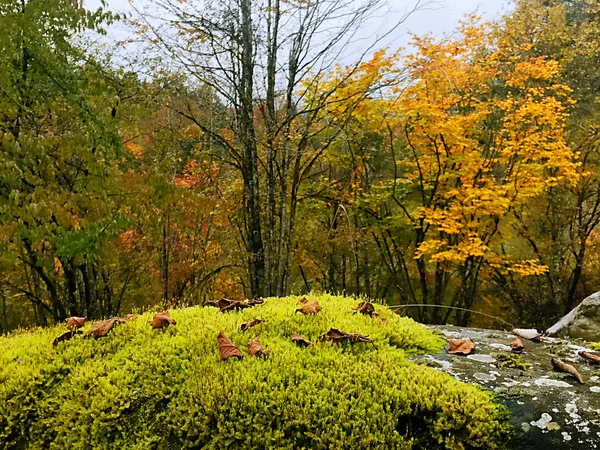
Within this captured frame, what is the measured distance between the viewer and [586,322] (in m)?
4.45

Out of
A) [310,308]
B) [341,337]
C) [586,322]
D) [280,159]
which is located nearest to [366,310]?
[310,308]

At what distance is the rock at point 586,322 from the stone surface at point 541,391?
2511mm

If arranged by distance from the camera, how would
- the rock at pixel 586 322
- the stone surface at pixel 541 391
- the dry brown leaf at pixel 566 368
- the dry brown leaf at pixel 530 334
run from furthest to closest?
the rock at pixel 586 322
the dry brown leaf at pixel 530 334
the dry brown leaf at pixel 566 368
the stone surface at pixel 541 391

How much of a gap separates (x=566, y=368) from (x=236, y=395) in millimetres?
1441

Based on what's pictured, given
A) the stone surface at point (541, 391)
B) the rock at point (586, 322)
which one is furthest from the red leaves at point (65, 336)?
the rock at point (586, 322)

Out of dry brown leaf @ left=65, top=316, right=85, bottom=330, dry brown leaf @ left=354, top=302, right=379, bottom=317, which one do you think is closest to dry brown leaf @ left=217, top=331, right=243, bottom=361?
dry brown leaf @ left=354, top=302, right=379, bottom=317

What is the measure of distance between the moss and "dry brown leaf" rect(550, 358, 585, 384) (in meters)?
0.11

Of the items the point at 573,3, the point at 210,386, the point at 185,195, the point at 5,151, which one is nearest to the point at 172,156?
the point at 185,195

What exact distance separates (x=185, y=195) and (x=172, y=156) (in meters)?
2.01

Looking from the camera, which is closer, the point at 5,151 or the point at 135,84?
the point at 5,151

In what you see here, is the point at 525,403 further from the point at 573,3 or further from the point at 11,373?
the point at 573,3

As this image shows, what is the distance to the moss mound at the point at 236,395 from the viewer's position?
149cm

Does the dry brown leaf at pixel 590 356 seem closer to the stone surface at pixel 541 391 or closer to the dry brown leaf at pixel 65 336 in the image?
the stone surface at pixel 541 391

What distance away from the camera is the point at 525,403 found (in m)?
1.61
